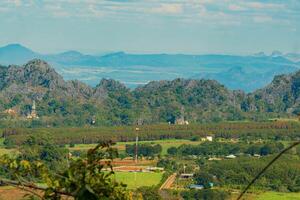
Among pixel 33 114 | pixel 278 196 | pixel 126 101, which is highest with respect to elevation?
pixel 126 101

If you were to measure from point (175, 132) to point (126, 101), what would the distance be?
988 inches

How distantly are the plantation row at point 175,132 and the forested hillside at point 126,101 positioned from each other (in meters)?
12.8

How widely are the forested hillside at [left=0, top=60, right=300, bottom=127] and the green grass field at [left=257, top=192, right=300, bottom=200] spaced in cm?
4442

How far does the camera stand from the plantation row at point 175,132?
70125 mm

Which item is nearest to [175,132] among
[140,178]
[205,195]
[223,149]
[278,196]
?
[223,149]

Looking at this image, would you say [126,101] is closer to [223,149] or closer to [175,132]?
[175,132]

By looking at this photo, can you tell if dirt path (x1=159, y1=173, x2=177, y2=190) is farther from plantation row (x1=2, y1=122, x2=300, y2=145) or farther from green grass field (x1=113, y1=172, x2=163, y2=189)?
plantation row (x1=2, y1=122, x2=300, y2=145)

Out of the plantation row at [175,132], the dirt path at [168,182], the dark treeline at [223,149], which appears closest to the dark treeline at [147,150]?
the dark treeline at [223,149]

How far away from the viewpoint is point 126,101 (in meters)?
101

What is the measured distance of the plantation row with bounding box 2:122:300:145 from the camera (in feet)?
230

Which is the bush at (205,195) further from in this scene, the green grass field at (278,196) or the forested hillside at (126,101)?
the forested hillside at (126,101)

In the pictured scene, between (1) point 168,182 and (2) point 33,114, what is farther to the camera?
(2) point 33,114

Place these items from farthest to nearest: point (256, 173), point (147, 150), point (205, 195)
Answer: point (147, 150) < point (256, 173) < point (205, 195)

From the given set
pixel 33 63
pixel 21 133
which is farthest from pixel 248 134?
pixel 33 63
